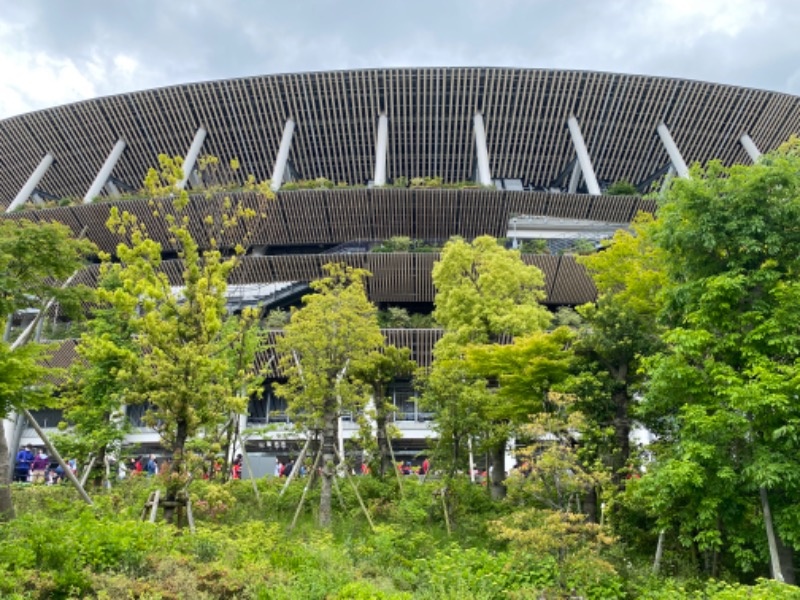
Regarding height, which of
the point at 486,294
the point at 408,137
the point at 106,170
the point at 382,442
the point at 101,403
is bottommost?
the point at 382,442

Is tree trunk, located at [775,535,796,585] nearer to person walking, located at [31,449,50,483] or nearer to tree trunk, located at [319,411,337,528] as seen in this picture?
tree trunk, located at [319,411,337,528]

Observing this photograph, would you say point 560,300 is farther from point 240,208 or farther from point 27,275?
point 27,275

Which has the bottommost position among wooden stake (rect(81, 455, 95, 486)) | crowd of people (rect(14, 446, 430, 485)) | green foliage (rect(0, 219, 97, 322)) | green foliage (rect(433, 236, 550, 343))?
wooden stake (rect(81, 455, 95, 486))

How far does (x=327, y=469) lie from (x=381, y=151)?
24.8 meters

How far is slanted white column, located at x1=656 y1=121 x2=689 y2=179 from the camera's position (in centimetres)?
3272

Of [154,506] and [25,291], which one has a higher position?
[25,291]

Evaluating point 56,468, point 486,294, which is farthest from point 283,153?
point 486,294

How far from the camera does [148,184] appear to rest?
860cm

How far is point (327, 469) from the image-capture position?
34.9ft

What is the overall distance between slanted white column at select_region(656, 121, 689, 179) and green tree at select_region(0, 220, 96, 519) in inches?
1251

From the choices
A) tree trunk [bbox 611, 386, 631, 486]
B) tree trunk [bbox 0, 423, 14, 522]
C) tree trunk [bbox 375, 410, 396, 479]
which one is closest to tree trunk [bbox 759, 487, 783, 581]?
tree trunk [bbox 611, 386, 631, 486]

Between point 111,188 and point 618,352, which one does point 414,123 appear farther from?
point 618,352

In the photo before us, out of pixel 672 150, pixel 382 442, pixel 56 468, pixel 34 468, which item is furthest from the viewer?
pixel 672 150

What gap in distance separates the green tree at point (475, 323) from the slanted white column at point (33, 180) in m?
31.3
